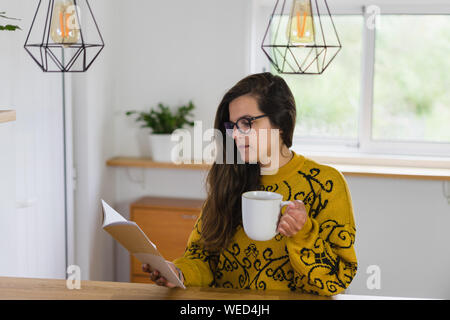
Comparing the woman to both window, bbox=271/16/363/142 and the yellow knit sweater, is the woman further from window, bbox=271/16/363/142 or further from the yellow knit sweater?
window, bbox=271/16/363/142

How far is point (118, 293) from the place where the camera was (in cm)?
120

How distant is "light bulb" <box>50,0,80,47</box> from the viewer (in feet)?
4.16

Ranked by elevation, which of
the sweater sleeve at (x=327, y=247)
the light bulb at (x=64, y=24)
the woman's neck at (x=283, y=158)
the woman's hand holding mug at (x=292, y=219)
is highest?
the light bulb at (x=64, y=24)

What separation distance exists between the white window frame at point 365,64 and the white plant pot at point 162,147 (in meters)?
0.61

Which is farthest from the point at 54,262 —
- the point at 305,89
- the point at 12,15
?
the point at 305,89

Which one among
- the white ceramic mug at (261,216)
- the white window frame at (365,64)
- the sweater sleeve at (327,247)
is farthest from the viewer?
the white window frame at (365,64)

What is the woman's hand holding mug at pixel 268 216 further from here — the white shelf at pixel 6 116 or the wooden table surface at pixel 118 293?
the white shelf at pixel 6 116

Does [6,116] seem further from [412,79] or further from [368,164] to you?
[412,79]

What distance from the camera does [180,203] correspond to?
2980mm

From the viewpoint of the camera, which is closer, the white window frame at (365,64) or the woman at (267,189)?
the woman at (267,189)

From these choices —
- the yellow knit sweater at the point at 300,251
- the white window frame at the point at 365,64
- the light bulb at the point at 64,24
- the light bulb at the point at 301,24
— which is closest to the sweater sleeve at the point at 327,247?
the yellow knit sweater at the point at 300,251

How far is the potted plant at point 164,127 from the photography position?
2904 mm

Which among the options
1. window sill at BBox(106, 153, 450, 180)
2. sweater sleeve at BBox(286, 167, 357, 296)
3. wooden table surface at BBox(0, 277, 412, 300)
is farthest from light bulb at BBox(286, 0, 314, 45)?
window sill at BBox(106, 153, 450, 180)
